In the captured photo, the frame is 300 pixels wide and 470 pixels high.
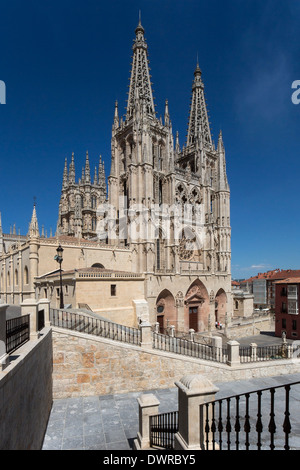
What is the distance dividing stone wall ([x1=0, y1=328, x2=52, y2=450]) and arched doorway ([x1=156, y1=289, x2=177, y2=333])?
901 inches

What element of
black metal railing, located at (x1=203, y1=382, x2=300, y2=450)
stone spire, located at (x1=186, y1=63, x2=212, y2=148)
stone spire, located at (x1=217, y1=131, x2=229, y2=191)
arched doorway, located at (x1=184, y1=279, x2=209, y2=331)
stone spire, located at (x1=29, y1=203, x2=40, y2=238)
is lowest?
arched doorway, located at (x1=184, y1=279, x2=209, y2=331)

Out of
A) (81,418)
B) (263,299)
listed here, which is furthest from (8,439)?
(263,299)

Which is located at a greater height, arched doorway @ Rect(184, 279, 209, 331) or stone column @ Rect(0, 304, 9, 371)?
stone column @ Rect(0, 304, 9, 371)

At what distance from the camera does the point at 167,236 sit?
32562mm

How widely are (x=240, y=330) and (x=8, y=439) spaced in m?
33.3

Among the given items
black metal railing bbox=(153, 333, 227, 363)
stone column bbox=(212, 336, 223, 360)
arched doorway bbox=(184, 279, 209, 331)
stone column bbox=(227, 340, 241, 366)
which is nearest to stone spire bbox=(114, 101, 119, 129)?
arched doorway bbox=(184, 279, 209, 331)

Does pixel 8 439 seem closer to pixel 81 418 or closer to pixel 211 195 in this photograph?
pixel 81 418

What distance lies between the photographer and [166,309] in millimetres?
30875

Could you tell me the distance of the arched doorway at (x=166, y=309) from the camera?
1206 inches

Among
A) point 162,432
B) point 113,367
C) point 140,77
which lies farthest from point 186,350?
point 140,77

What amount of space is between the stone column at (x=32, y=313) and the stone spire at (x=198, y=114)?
41547mm

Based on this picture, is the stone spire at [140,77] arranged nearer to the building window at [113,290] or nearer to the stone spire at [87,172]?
the stone spire at [87,172]

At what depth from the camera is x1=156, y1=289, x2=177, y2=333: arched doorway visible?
30.6m

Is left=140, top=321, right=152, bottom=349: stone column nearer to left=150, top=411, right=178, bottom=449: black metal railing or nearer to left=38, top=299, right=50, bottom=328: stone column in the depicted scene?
left=38, top=299, right=50, bottom=328: stone column
